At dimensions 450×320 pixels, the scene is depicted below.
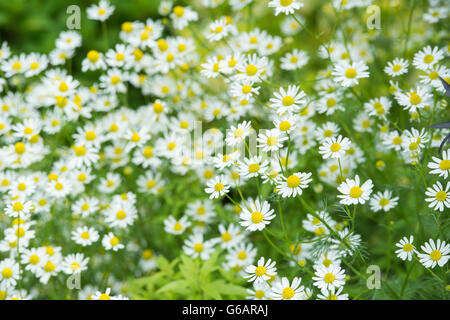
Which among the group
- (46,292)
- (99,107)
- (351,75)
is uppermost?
(99,107)

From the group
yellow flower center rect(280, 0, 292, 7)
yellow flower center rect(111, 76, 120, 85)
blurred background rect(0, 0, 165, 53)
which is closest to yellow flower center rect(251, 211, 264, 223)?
yellow flower center rect(280, 0, 292, 7)

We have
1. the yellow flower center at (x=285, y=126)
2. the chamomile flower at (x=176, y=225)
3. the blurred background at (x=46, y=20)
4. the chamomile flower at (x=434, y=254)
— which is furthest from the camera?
the blurred background at (x=46, y=20)

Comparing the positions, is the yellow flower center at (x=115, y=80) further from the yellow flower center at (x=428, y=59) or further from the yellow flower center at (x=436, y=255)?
the yellow flower center at (x=436, y=255)

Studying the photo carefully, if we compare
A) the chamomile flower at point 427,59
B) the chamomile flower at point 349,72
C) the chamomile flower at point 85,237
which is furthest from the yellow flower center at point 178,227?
the chamomile flower at point 427,59

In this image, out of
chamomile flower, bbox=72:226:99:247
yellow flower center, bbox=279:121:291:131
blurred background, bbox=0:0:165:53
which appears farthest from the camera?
blurred background, bbox=0:0:165:53

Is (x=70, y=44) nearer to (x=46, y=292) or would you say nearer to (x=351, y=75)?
(x=46, y=292)

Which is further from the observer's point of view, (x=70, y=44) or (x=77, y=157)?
(x=70, y=44)

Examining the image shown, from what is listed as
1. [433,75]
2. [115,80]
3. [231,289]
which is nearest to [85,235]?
[231,289]

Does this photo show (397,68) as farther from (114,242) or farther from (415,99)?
(114,242)

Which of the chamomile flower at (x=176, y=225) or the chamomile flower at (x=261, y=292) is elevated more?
the chamomile flower at (x=176, y=225)

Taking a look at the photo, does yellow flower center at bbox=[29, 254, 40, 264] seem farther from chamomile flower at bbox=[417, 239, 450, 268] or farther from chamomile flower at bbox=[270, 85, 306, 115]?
chamomile flower at bbox=[417, 239, 450, 268]
